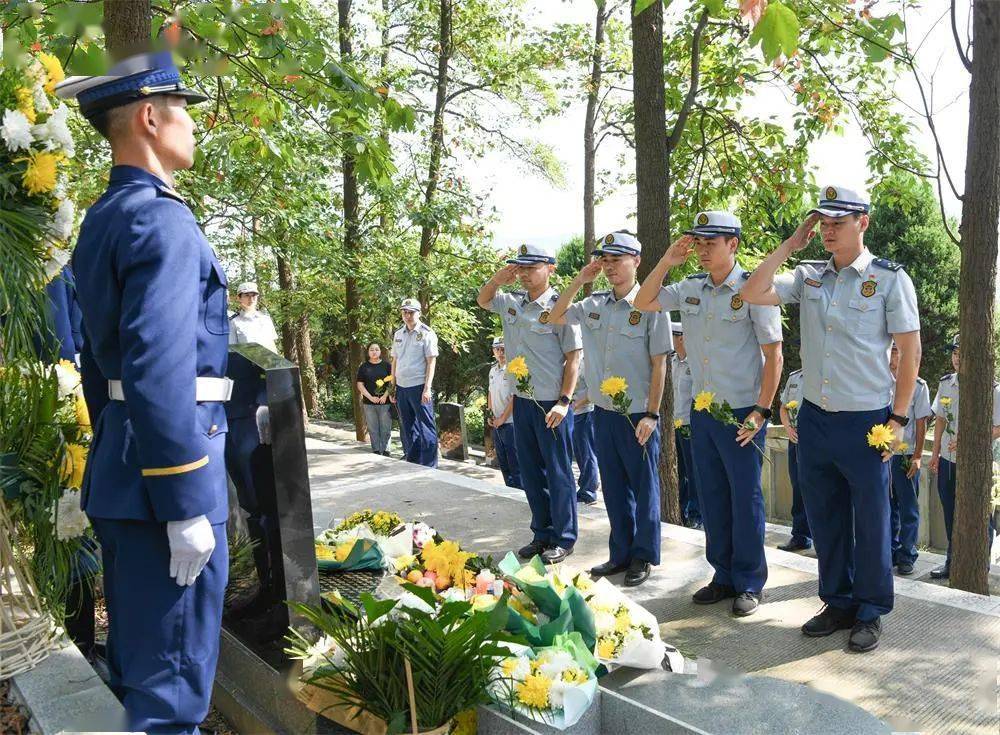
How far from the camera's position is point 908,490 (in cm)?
780

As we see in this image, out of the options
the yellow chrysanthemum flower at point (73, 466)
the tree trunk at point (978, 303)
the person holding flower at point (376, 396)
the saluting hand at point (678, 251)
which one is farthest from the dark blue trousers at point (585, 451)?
the yellow chrysanthemum flower at point (73, 466)

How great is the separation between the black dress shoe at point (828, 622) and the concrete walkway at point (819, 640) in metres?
0.05

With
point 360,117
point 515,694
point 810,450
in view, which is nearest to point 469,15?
point 360,117

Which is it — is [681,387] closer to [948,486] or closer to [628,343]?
[948,486]

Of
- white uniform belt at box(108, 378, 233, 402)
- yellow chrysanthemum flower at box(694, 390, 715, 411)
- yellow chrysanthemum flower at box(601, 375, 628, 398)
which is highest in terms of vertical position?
white uniform belt at box(108, 378, 233, 402)

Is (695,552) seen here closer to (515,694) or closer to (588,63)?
(515,694)

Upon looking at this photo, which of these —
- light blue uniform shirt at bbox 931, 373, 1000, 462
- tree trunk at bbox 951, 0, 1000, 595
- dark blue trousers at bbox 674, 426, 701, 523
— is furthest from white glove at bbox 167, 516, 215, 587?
dark blue trousers at bbox 674, 426, 701, 523

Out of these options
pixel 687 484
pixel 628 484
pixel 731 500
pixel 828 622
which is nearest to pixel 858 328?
pixel 731 500

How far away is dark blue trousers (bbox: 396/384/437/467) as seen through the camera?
11.4m

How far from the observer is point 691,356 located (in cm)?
525

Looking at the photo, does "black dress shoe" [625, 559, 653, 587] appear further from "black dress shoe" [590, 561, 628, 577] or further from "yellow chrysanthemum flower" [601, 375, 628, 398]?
"yellow chrysanthemum flower" [601, 375, 628, 398]

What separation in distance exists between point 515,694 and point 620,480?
2.69 meters

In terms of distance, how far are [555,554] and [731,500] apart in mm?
1417

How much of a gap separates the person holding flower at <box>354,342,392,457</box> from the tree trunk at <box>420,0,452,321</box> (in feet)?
8.48
